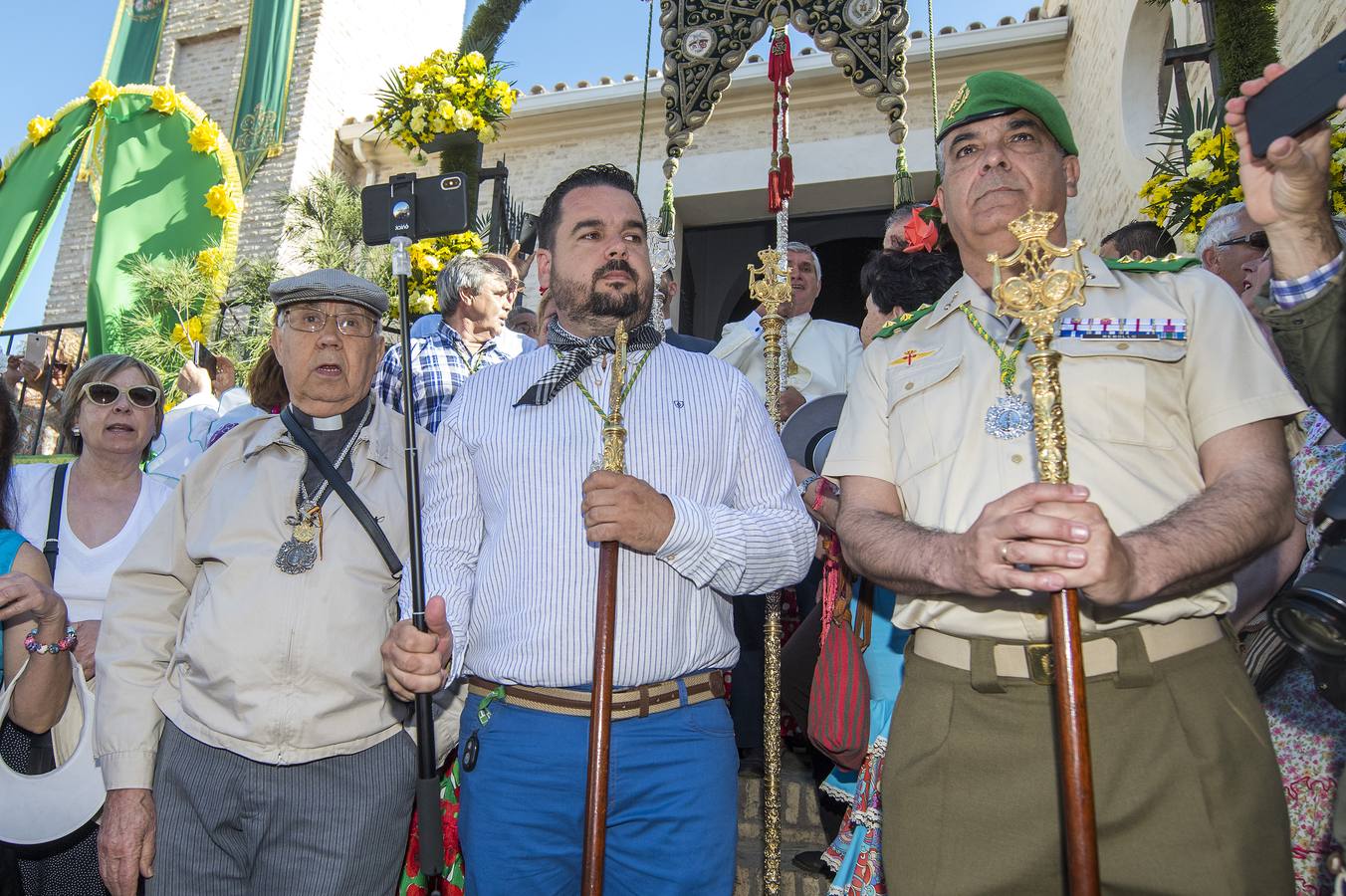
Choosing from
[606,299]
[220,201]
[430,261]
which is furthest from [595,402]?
[220,201]

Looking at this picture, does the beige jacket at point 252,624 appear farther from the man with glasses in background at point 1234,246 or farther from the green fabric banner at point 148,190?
the green fabric banner at point 148,190

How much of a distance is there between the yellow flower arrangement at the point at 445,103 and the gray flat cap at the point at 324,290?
188 inches

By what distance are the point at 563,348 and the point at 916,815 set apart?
4.93 ft

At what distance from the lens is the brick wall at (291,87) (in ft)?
42.7

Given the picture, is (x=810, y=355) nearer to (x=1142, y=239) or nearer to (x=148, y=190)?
(x=1142, y=239)

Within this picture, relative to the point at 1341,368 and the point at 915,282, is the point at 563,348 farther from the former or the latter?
the point at 1341,368

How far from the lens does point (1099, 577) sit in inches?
55.2

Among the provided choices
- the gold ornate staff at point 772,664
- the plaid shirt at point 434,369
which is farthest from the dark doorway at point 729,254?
the gold ornate staff at point 772,664

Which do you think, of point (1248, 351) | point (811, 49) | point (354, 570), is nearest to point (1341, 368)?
point (1248, 351)

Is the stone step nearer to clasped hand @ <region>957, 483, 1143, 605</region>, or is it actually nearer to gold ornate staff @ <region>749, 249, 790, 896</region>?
gold ornate staff @ <region>749, 249, 790, 896</region>

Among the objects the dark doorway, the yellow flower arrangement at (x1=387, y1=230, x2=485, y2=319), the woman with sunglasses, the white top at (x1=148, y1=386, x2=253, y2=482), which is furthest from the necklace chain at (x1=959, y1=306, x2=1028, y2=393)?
the dark doorway

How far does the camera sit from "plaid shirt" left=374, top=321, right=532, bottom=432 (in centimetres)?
409

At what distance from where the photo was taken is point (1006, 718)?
174 centimetres

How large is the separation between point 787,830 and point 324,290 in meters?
2.77
